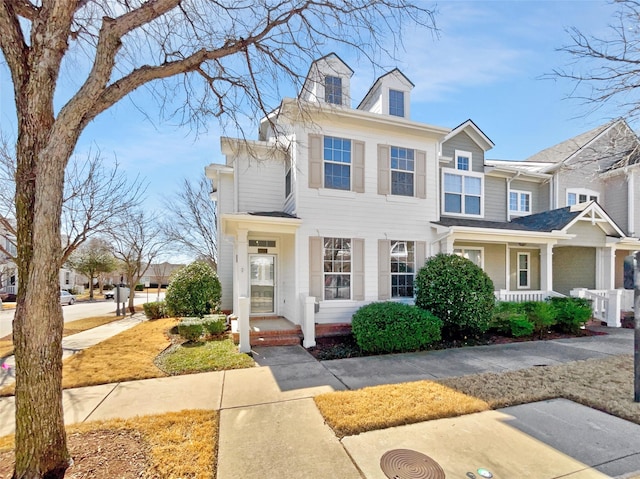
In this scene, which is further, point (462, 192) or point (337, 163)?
point (462, 192)

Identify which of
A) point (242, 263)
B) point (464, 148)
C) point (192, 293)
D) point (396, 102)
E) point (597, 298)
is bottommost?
point (597, 298)

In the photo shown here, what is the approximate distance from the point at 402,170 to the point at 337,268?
3.74 metres

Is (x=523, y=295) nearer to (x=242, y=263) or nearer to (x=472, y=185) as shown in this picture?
(x=472, y=185)

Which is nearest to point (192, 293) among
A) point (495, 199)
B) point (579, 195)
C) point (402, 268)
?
point (402, 268)

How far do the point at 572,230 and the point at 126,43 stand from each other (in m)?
14.7

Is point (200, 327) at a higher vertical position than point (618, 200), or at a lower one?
lower

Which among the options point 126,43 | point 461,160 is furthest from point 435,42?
point 461,160

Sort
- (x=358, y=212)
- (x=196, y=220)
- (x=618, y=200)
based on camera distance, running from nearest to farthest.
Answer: (x=358, y=212), (x=618, y=200), (x=196, y=220)

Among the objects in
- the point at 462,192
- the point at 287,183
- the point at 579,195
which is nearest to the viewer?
the point at 287,183

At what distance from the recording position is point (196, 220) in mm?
20672

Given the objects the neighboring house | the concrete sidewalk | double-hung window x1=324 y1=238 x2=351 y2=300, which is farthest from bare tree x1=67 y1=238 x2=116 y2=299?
the concrete sidewalk

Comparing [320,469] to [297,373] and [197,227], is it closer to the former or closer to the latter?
[297,373]

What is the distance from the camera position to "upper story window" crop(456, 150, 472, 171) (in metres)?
12.2

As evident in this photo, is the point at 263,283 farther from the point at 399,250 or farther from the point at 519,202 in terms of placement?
the point at 519,202
